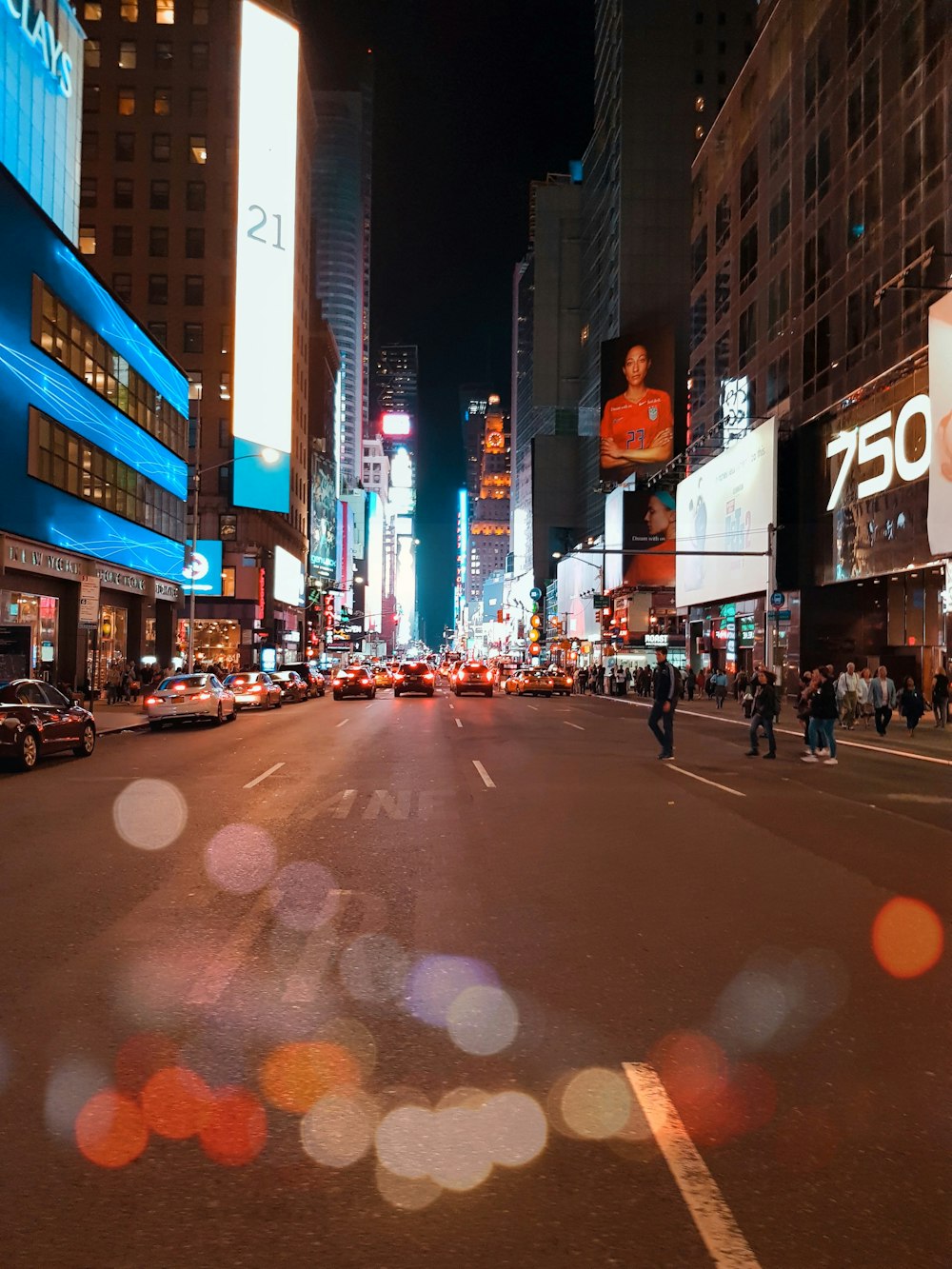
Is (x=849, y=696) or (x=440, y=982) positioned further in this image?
(x=849, y=696)

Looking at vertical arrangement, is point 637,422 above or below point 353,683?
above

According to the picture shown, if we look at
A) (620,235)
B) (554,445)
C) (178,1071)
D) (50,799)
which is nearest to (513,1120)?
(178,1071)

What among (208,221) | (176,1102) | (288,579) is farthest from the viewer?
(288,579)

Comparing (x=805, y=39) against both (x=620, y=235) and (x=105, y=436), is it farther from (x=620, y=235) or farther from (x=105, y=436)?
(x=620, y=235)

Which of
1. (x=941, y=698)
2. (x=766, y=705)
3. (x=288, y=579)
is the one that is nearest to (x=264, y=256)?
(x=288, y=579)

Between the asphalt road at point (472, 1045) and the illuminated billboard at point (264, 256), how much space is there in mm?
67005

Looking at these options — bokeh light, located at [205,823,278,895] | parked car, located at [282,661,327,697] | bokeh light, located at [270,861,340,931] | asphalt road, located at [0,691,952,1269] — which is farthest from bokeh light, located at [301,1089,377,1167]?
parked car, located at [282,661,327,697]

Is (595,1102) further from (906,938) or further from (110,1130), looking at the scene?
(906,938)

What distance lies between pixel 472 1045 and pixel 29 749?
14.3 meters

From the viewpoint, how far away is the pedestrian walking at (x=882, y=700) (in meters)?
26.2

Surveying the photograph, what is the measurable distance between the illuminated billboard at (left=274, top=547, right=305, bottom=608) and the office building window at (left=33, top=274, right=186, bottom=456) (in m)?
30.1

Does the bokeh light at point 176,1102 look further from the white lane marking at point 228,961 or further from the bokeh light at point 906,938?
the bokeh light at point 906,938

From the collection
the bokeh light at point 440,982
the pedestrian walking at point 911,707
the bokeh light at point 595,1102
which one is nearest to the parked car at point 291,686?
the pedestrian walking at point 911,707

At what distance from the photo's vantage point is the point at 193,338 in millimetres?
73625
